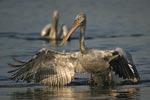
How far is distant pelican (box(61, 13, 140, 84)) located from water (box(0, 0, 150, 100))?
41 cm

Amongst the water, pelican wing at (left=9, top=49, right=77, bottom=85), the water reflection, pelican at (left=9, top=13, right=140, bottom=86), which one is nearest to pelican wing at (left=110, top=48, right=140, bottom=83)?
pelican at (left=9, top=13, right=140, bottom=86)

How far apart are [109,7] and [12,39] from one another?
29.3 ft

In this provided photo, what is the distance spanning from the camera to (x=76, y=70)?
47.8 ft

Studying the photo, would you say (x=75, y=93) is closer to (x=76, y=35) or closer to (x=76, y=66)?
(x=76, y=66)

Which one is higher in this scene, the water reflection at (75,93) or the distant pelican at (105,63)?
the distant pelican at (105,63)

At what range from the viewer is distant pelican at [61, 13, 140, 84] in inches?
558

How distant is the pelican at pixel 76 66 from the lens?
14.2m

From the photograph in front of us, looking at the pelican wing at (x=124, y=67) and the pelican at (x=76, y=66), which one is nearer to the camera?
the pelican at (x=76, y=66)

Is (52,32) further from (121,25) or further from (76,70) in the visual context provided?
(76,70)

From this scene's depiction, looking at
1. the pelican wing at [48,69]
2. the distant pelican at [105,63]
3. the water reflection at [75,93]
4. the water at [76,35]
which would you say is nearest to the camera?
the water reflection at [75,93]

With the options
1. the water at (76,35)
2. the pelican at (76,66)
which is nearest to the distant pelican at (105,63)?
the pelican at (76,66)

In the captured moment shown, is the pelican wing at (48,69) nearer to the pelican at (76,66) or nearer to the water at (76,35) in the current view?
the pelican at (76,66)

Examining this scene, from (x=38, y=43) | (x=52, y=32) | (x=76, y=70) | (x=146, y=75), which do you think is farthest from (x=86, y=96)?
(x=52, y=32)

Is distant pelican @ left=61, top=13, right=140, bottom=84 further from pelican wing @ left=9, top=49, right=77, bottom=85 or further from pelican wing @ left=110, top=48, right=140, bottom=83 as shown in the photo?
pelican wing @ left=9, top=49, right=77, bottom=85
